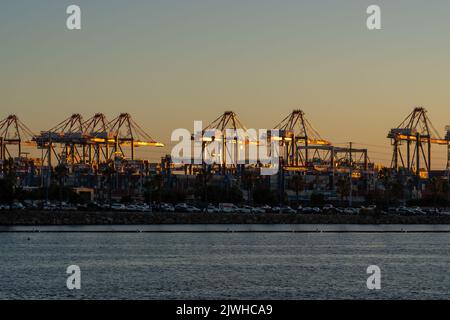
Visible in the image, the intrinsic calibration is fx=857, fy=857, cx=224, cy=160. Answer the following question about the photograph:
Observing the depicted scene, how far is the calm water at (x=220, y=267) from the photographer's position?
141 ft

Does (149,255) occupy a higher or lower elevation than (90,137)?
lower

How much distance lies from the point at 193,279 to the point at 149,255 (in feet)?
59.2

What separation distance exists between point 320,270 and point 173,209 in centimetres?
8542

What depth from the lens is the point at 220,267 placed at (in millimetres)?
57469

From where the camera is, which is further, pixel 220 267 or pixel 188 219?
pixel 188 219

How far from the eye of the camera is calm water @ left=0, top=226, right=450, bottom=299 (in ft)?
141

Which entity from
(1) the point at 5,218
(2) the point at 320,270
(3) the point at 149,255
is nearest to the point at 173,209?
(1) the point at 5,218

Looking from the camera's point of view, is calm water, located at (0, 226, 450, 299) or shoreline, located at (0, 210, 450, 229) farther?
shoreline, located at (0, 210, 450, 229)

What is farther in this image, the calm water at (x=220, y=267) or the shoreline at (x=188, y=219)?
the shoreline at (x=188, y=219)
